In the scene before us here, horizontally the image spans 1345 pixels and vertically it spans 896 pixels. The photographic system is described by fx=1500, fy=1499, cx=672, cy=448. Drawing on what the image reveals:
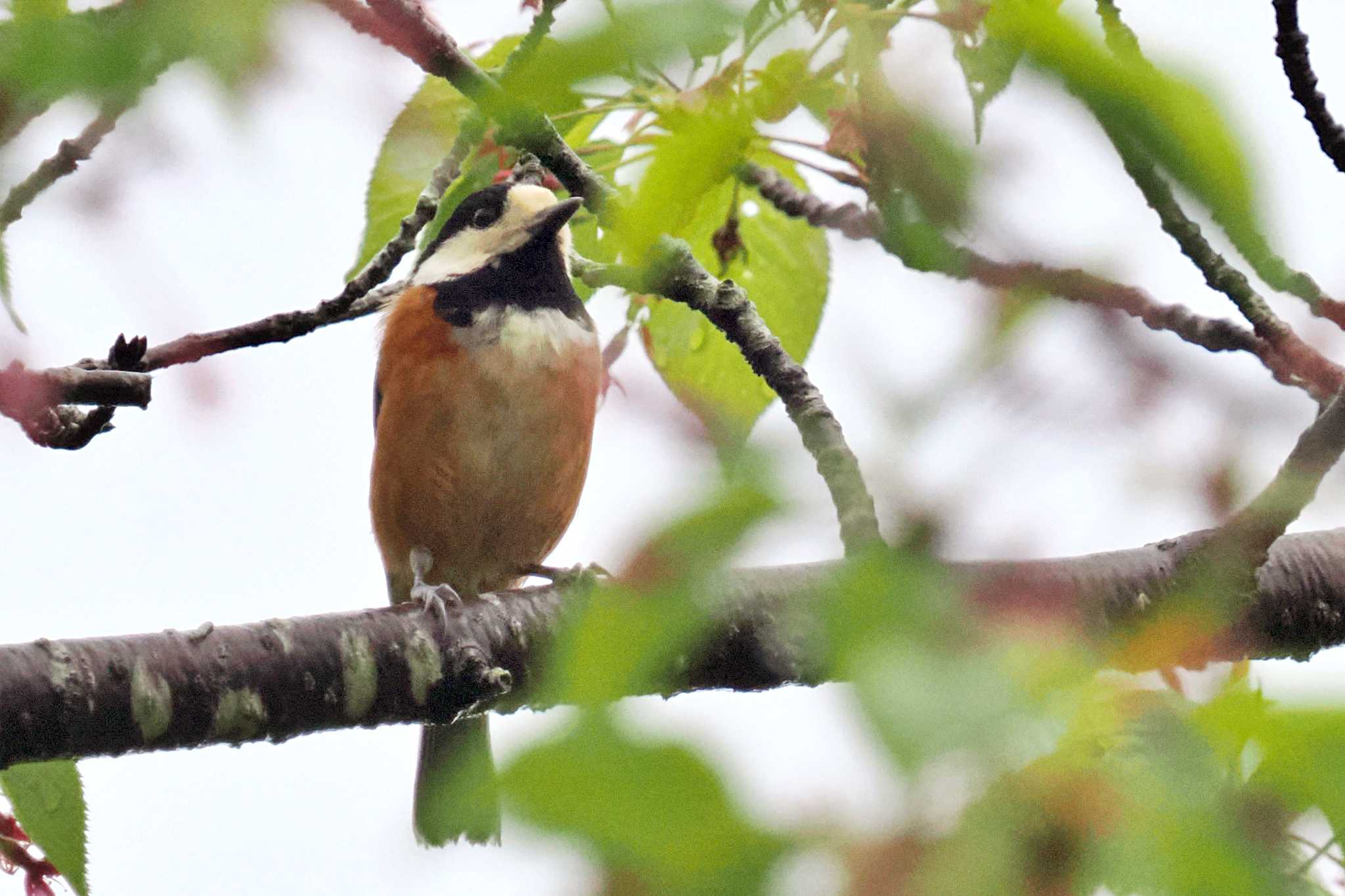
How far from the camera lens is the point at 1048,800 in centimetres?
77

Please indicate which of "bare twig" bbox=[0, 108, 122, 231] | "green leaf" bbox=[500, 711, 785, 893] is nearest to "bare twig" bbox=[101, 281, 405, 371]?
"bare twig" bbox=[0, 108, 122, 231]

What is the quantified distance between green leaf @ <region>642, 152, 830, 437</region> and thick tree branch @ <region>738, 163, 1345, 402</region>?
0.10 m

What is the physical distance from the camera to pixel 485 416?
15.7ft

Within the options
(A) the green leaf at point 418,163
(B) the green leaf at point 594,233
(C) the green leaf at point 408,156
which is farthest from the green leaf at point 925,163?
(B) the green leaf at point 594,233

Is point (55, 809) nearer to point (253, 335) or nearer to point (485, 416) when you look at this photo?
point (253, 335)

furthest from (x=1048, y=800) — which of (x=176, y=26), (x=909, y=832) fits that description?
(x=176, y=26)

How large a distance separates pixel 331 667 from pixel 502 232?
8.99ft

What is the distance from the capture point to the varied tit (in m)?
4.79

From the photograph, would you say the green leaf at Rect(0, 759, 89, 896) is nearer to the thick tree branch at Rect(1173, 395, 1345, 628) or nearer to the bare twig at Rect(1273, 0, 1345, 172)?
the thick tree branch at Rect(1173, 395, 1345, 628)

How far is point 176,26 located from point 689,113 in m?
0.27

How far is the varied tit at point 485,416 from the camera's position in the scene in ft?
15.7

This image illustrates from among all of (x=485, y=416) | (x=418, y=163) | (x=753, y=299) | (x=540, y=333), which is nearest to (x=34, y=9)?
(x=418, y=163)

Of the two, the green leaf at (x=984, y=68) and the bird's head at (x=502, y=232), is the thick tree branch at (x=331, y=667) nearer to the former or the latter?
the green leaf at (x=984, y=68)

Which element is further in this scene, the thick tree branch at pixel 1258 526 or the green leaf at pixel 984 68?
the thick tree branch at pixel 1258 526
